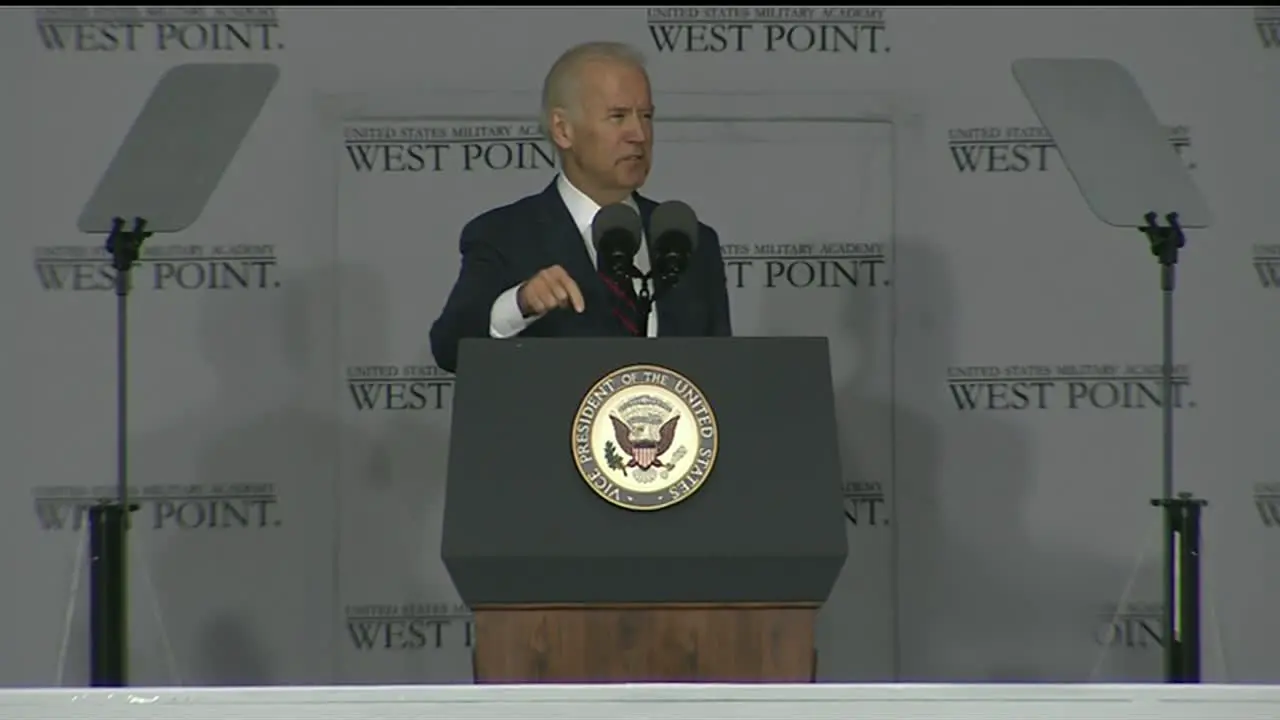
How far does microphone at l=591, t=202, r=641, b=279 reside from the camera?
230 centimetres

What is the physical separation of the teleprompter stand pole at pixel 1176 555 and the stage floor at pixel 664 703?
5.53 feet

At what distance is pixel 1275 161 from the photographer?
14.1ft

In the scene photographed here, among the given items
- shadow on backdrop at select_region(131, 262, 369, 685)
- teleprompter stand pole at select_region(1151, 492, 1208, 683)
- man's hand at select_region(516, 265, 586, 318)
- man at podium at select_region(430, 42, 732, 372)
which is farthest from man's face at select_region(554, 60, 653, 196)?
shadow on backdrop at select_region(131, 262, 369, 685)

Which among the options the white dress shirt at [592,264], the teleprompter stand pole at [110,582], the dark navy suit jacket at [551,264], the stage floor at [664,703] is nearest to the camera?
the stage floor at [664,703]

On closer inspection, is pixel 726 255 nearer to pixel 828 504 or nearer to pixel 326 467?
pixel 326 467

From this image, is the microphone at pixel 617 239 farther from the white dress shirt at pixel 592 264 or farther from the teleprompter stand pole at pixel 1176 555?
the teleprompter stand pole at pixel 1176 555

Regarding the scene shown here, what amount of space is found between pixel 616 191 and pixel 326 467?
159cm

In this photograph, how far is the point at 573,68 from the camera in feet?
9.41

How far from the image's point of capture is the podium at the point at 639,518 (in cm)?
211

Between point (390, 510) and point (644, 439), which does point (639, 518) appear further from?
point (390, 510)

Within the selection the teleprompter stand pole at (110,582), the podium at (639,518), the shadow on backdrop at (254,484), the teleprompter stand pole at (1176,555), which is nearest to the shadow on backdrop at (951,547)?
the teleprompter stand pole at (1176,555)

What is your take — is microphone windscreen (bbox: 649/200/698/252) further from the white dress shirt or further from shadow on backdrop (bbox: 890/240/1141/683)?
shadow on backdrop (bbox: 890/240/1141/683)

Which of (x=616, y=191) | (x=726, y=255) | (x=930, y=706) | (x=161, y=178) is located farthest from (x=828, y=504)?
(x=726, y=255)

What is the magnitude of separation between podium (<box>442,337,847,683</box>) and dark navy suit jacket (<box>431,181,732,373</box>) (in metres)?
0.56
